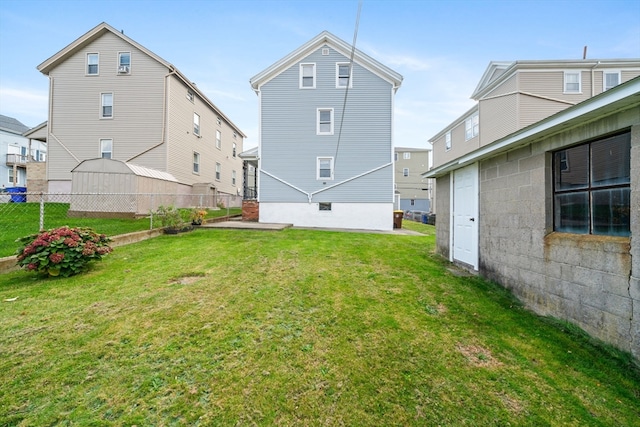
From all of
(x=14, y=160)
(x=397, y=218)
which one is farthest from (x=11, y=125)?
(x=397, y=218)

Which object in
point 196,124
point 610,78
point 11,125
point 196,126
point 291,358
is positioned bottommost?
point 291,358

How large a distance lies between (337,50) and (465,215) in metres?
12.5

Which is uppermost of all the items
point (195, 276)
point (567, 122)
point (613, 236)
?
point (567, 122)

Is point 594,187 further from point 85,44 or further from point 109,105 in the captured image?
point 85,44

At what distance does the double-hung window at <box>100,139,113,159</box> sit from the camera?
1655 cm

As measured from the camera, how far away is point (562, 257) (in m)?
3.54

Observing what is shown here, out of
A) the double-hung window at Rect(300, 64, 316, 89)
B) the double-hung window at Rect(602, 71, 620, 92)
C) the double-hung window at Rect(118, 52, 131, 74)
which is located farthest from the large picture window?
the double-hung window at Rect(118, 52, 131, 74)

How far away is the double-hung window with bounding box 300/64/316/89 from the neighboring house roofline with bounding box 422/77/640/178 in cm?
1183

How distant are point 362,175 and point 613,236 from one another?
11.9 metres

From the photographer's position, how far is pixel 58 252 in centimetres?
484

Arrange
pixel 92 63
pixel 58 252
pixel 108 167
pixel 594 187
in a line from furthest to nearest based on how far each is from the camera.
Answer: pixel 92 63 → pixel 108 167 → pixel 58 252 → pixel 594 187

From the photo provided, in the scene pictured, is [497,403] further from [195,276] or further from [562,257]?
[195,276]

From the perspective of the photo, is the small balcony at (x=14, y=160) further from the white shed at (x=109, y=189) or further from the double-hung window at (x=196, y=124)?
the white shed at (x=109, y=189)

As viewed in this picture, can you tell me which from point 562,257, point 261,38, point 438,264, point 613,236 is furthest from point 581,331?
point 261,38
